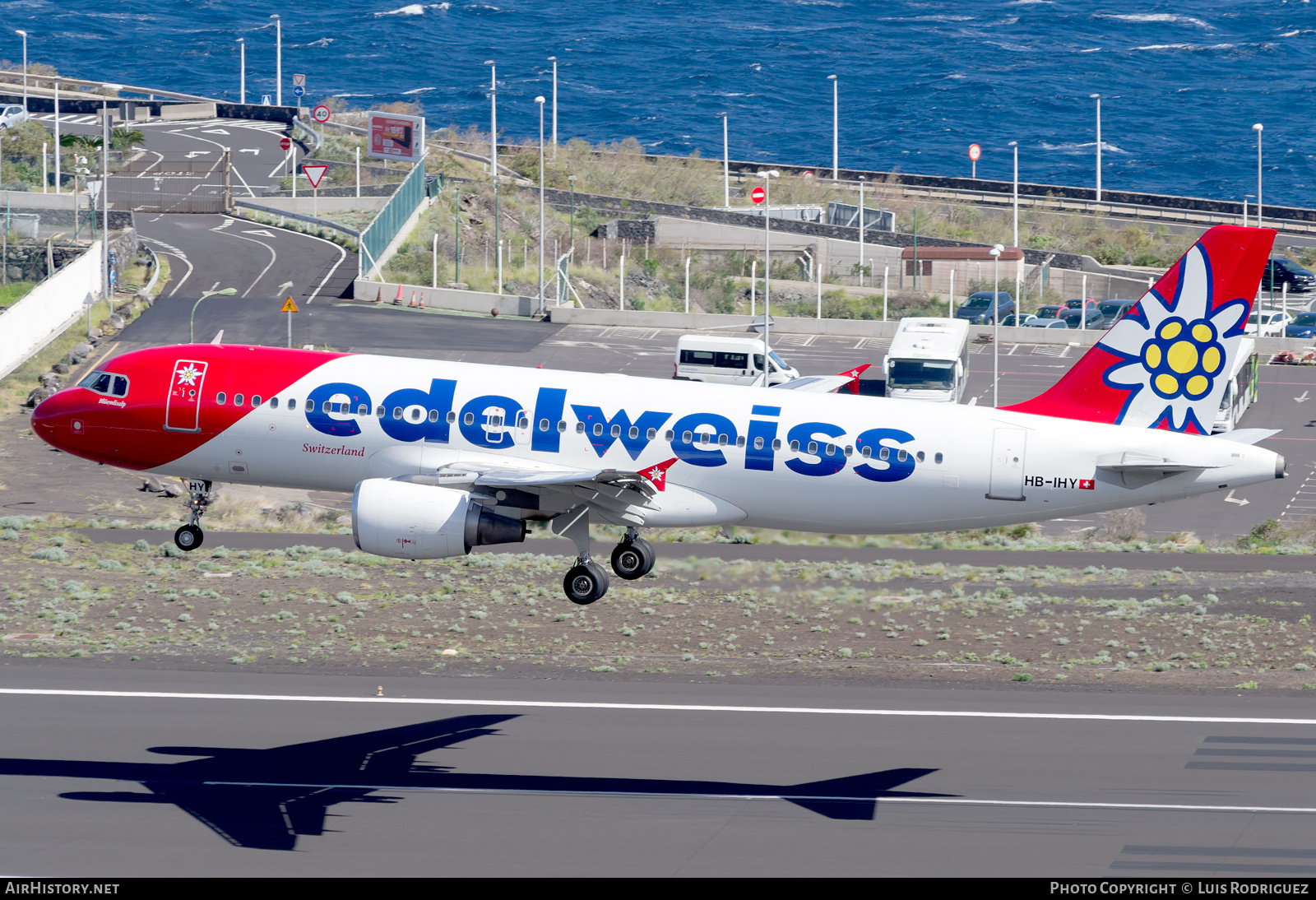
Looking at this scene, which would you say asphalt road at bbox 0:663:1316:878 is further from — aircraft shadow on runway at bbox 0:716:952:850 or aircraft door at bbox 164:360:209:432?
aircraft door at bbox 164:360:209:432

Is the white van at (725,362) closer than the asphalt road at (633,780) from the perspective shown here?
No

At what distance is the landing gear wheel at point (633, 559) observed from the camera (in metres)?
37.9

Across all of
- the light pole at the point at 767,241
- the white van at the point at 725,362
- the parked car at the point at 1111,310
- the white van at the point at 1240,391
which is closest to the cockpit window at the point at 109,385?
the light pole at the point at 767,241

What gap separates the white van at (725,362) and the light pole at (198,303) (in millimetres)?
28276

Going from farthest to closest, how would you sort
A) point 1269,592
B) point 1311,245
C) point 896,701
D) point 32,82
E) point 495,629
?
point 32,82, point 1311,245, point 1269,592, point 495,629, point 896,701

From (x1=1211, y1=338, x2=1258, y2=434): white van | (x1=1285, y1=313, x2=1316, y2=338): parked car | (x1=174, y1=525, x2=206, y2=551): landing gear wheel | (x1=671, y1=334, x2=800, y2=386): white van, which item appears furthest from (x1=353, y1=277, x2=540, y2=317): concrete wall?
(x1=174, y1=525, x2=206, y2=551): landing gear wheel

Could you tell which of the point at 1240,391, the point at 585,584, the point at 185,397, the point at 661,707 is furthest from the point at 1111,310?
the point at 185,397

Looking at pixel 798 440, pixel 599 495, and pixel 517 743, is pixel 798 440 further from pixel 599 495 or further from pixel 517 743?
pixel 517 743

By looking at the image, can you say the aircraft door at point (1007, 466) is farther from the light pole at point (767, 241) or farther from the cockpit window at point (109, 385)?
the light pole at point (767, 241)

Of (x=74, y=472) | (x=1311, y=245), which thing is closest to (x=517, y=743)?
(x=74, y=472)

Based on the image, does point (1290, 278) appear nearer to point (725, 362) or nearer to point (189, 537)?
point (725, 362)

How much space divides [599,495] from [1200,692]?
63.4ft

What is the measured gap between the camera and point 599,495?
36.9 m

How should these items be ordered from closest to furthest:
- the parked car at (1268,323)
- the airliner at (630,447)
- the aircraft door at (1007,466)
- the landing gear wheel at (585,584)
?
the landing gear wheel at (585,584) < the airliner at (630,447) < the aircraft door at (1007,466) < the parked car at (1268,323)
